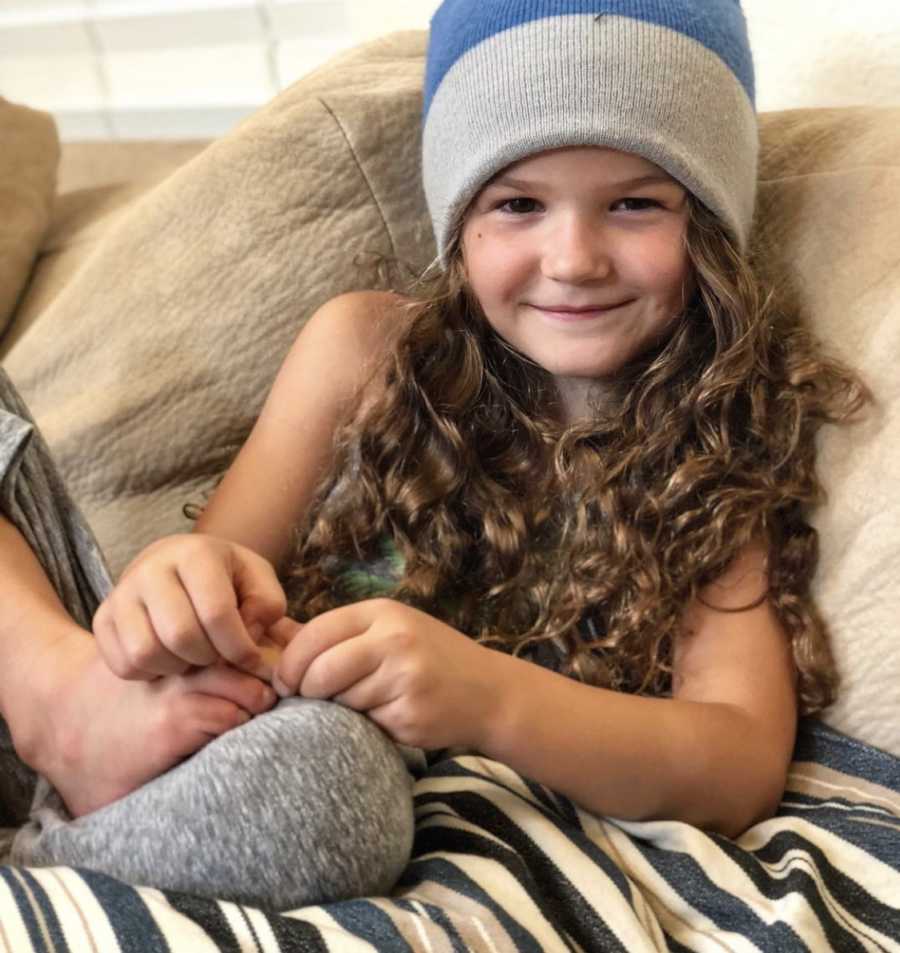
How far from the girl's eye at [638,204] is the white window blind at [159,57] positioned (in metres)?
0.85

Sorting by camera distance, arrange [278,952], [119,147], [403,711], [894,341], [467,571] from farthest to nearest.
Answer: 1. [119,147]
2. [467,571]
3. [894,341]
4. [403,711]
5. [278,952]

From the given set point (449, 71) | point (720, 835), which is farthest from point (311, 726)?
point (449, 71)

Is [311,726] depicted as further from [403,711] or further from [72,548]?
[72,548]

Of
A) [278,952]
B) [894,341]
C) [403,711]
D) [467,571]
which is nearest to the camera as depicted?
[278,952]

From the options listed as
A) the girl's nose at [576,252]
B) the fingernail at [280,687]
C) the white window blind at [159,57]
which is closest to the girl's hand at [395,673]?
the fingernail at [280,687]

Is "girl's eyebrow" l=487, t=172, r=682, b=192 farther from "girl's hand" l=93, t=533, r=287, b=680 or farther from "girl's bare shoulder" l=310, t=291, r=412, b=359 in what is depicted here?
"girl's hand" l=93, t=533, r=287, b=680

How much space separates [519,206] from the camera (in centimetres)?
96

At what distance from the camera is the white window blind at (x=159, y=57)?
1.79 m

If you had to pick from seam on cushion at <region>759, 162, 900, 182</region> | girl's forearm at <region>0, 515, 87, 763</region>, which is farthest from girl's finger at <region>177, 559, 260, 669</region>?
seam on cushion at <region>759, 162, 900, 182</region>

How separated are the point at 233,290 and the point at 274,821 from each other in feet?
1.98

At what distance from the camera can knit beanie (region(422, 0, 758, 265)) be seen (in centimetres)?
88

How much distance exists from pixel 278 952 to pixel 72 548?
0.41 m

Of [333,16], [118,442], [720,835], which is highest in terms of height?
[333,16]

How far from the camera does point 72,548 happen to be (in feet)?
3.04
